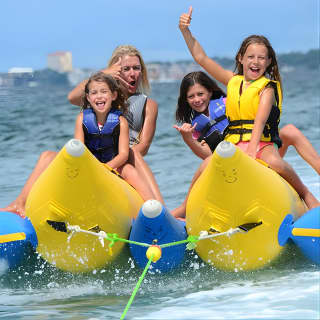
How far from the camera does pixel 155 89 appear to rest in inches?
1008

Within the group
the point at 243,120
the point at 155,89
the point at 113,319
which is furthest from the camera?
the point at 155,89

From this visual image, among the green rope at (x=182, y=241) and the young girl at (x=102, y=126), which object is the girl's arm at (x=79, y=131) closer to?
the young girl at (x=102, y=126)

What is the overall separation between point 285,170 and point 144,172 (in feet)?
2.16

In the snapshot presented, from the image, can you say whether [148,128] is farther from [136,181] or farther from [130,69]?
[136,181]

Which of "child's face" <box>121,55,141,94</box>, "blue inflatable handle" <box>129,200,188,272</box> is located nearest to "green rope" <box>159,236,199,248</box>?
"blue inflatable handle" <box>129,200,188,272</box>

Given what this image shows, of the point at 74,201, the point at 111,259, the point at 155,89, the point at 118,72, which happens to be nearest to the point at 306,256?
the point at 111,259

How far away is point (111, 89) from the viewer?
127 inches

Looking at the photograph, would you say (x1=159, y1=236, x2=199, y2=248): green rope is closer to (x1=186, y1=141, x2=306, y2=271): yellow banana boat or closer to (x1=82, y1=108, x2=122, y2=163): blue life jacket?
(x1=186, y1=141, x2=306, y2=271): yellow banana boat

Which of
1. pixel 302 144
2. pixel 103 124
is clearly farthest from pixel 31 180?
pixel 302 144

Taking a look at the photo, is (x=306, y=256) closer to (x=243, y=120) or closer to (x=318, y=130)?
(x=243, y=120)

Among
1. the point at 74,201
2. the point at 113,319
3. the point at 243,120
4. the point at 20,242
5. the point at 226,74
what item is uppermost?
the point at 226,74

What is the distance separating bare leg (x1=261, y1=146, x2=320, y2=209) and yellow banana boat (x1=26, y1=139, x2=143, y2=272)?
61 centimetres

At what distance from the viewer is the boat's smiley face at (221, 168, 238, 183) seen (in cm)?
243

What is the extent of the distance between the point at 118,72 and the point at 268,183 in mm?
1278
